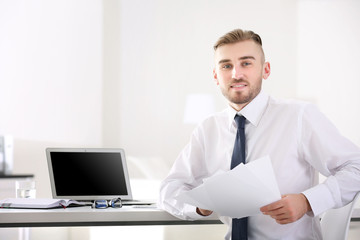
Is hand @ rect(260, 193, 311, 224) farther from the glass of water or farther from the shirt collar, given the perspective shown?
the glass of water

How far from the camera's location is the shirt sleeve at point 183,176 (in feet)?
6.54

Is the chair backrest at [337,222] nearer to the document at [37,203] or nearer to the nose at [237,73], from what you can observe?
the nose at [237,73]

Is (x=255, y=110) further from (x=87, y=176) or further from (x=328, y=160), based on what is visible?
(x=87, y=176)

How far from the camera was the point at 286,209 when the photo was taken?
165 centimetres

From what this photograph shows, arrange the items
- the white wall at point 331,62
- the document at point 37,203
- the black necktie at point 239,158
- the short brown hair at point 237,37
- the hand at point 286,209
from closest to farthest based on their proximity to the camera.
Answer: the hand at point 286,209 → the black necktie at point 239,158 → the short brown hair at point 237,37 → the document at point 37,203 → the white wall at point 331,62

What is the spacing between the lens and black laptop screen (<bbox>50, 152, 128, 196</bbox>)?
7.73 ft

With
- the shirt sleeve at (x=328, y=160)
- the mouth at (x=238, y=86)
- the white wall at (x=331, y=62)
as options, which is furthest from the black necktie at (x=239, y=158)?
the white wall at (x=331, y=62)

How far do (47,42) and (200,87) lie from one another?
165 centimetres

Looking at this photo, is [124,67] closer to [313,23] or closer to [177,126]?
[177,126]

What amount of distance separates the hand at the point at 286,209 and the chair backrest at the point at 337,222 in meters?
0.18

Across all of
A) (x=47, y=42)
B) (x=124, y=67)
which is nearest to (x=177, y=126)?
(x=124, y=67)

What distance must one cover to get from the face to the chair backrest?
0.51 metres

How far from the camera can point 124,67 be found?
18.3 ft

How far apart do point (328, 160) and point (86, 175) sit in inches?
42.0
